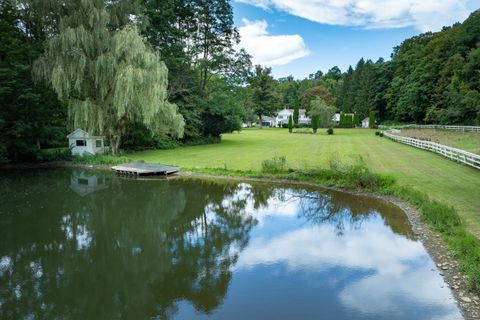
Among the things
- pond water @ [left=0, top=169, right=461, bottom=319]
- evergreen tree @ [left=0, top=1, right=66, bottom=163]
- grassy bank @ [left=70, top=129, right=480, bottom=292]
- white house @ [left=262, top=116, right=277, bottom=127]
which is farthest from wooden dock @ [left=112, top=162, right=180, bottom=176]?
white house @ [left=262, top=116, right=277, bottom=127]

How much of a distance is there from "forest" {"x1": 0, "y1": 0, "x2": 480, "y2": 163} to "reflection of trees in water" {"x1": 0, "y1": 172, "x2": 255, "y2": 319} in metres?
10.1

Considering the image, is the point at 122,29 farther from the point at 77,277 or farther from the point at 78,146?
A: the point at 77,277

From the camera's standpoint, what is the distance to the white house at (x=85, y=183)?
17.3 metres

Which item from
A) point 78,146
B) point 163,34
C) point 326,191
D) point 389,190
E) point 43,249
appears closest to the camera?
point 43,249

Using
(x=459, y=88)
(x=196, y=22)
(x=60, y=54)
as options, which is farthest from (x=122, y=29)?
(x=459, y=88)

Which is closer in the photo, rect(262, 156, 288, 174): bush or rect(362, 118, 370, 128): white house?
rect(262, 156, 288, 174): bush

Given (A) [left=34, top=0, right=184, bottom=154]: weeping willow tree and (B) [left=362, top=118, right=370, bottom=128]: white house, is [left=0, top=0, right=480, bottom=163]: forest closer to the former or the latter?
(A) [left=34, top=0, right=184, bottom=154]: weeping willow tree

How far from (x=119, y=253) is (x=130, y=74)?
16.9 meters

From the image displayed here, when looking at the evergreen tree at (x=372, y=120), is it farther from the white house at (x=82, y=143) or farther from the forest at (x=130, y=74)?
the white house at (x=82, y=143)

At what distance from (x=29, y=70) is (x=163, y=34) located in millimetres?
13192

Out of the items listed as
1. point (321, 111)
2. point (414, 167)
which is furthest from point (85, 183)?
point (321, 111)

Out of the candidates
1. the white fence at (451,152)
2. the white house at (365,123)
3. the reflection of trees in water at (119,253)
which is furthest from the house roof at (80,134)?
the white house at (365,123)

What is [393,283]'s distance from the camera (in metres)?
7.64

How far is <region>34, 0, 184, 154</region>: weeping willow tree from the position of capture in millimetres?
23438
